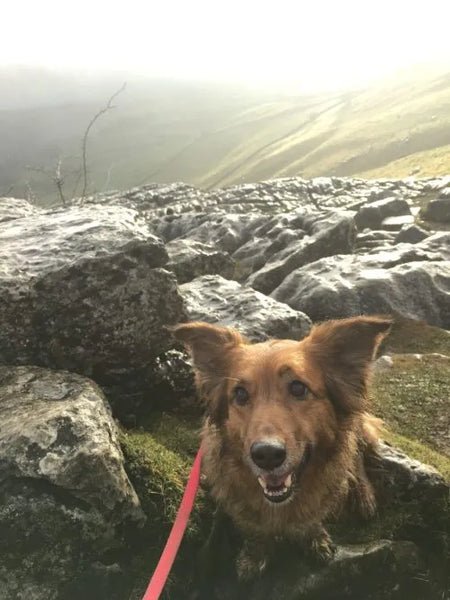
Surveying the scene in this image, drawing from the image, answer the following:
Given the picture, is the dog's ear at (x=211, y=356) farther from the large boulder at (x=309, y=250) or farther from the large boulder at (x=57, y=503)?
the large boulder at (x=309, y=250)

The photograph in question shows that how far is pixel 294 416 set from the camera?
18.0 ft

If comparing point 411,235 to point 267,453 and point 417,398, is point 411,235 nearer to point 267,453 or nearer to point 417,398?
point 417,398

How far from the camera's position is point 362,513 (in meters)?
6.55

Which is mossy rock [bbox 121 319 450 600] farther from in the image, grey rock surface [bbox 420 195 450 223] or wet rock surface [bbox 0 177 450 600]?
grey rock surface [bbox 420 195 450 223]

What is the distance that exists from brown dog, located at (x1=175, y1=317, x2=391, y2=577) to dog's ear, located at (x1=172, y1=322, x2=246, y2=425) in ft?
0.04

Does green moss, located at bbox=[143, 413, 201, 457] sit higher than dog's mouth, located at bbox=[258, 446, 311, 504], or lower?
lower

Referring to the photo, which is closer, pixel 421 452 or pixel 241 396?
pixel 241 396

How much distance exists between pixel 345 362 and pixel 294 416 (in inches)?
44.2

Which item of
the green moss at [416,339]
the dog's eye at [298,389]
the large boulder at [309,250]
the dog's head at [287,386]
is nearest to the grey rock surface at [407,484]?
the dog's head at [287,386]

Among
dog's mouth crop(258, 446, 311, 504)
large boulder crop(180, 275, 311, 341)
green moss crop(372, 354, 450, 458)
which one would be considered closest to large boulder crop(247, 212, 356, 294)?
large boulder crop(180, 275, 311, 341)

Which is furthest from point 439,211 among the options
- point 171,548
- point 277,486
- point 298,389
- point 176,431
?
point 171,548

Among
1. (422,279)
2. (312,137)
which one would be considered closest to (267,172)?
(312,137)

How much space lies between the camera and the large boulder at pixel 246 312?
11852mm

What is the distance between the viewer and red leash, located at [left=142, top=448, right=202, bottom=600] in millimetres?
4551
